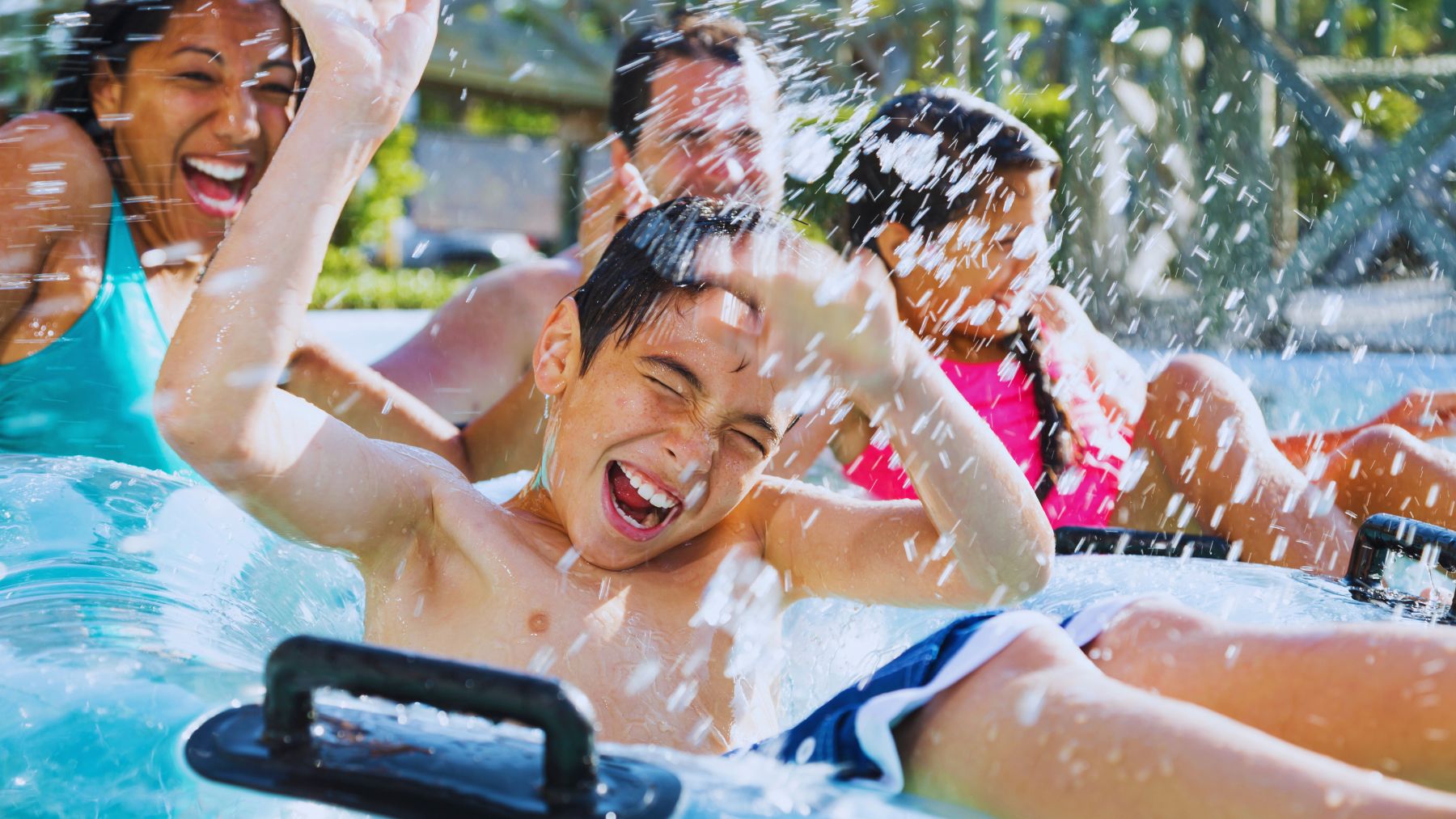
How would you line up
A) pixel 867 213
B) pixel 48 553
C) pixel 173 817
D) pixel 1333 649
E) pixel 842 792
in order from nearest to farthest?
pixel 842 792
pixel 173 817
pixel 1333 649
pixel 48 553
pixel 867 213

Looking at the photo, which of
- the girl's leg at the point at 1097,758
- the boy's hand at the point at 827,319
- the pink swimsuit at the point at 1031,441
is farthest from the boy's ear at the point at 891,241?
the girl's leg at the point at 1097,758

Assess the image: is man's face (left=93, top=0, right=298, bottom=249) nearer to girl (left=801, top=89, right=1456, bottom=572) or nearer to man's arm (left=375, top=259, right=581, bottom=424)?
man's arm (left=375, top=259, right=581, bottom=424)

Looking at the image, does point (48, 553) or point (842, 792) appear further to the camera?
point (48, 553)

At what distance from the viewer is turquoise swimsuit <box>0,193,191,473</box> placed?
245cm

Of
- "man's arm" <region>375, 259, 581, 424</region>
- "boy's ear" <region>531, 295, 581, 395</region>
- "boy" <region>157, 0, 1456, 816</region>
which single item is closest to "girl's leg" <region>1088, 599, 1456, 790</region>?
"boy" <region>157, 0, 1456, 816</region>

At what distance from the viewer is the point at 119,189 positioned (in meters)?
2.54

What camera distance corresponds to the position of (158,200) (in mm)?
2555

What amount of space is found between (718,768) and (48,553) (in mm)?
1065

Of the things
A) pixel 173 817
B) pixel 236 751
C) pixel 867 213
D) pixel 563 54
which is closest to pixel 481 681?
pixel 236 751

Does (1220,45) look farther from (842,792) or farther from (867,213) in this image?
(842,792)

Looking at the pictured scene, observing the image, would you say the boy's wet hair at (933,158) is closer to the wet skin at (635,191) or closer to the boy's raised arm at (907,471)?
the wet skin at (635,191)

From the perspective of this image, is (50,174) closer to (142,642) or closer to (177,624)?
(177,624)

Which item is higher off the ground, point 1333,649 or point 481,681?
point 481,681

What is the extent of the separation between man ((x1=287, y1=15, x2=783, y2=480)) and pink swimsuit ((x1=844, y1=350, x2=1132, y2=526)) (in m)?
0.65
